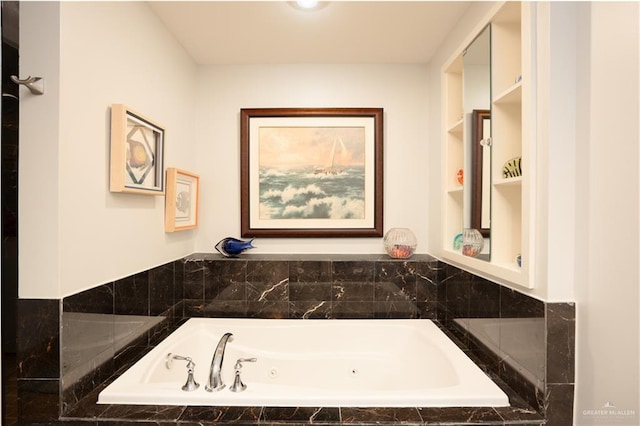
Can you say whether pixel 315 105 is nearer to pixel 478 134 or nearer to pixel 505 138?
pixel 478 134

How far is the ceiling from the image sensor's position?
1.85m

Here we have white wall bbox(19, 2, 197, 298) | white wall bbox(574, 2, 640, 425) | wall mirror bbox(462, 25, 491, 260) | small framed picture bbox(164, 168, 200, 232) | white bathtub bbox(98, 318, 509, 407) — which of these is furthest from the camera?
small framed picture bbox(164, 168, 200, 232)

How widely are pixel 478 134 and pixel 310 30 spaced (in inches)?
44.8

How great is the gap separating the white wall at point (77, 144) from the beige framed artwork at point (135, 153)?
41mm

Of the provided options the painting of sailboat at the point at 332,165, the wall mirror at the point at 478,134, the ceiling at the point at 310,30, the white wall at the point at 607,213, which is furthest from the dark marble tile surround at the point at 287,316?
the ceiling at the point at 310,30

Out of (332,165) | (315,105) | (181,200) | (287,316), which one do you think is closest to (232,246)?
(181,200)

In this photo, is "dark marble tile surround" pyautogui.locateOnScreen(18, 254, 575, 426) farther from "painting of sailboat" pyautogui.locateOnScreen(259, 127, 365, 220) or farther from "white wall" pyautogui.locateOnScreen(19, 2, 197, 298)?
"painting of sailboat" pyautogui.locateOnScreen(259, 127, 365, 220)

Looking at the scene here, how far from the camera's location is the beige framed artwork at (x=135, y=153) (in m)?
1.54

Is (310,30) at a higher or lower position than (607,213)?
higher

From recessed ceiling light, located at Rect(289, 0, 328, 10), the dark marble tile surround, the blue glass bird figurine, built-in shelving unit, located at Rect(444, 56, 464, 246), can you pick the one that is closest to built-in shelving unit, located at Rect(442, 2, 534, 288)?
the dark marble tile surround

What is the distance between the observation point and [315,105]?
2.53 metres

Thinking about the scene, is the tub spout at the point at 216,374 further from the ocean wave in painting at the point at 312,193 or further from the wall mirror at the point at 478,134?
the wall mirror at the point at 478,134

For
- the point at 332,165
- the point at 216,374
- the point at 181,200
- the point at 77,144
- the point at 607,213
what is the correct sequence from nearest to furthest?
the point at 607,213 < the point at 77,144 < the point at 216,374 < the point at 181,200 < the point at 332,165

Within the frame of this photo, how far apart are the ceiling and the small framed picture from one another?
846mm
